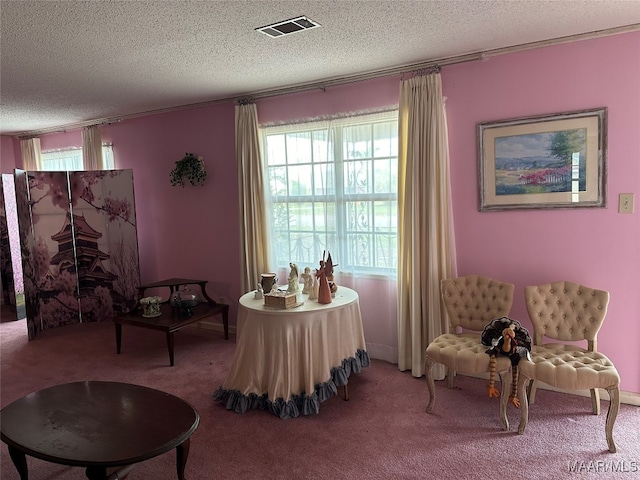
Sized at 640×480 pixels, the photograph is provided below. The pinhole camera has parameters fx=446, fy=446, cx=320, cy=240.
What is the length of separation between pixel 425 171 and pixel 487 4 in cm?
127

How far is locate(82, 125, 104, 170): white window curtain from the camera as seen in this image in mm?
5508

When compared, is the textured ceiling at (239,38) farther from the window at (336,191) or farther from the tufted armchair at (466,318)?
the tufted armchair at (466,318)

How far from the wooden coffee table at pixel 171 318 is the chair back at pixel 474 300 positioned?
223 centimetres

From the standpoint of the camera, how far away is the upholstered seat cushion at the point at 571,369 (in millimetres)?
2424

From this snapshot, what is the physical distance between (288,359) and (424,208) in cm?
153

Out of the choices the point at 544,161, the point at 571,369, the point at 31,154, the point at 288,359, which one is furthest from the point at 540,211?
the point at 31,154

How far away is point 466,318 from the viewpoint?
321cm

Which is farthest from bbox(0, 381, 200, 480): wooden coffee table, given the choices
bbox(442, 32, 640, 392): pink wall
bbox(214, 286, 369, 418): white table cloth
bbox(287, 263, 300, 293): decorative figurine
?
bbox(442, 32, 640, 392): pink wall

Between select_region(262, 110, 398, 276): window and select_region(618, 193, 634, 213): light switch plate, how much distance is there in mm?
1556

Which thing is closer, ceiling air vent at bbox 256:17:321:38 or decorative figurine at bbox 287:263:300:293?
ceiling air vent at bbox 256:17:321:38

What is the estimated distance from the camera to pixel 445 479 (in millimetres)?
2264

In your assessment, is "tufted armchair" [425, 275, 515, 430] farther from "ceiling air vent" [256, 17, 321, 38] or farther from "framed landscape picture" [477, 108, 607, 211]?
"ceiling air vent" [256, 17, 321, 38]

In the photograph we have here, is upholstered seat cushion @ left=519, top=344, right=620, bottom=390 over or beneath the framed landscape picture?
beneath

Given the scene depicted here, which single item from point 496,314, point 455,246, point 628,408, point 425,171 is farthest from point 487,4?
point 628,408
